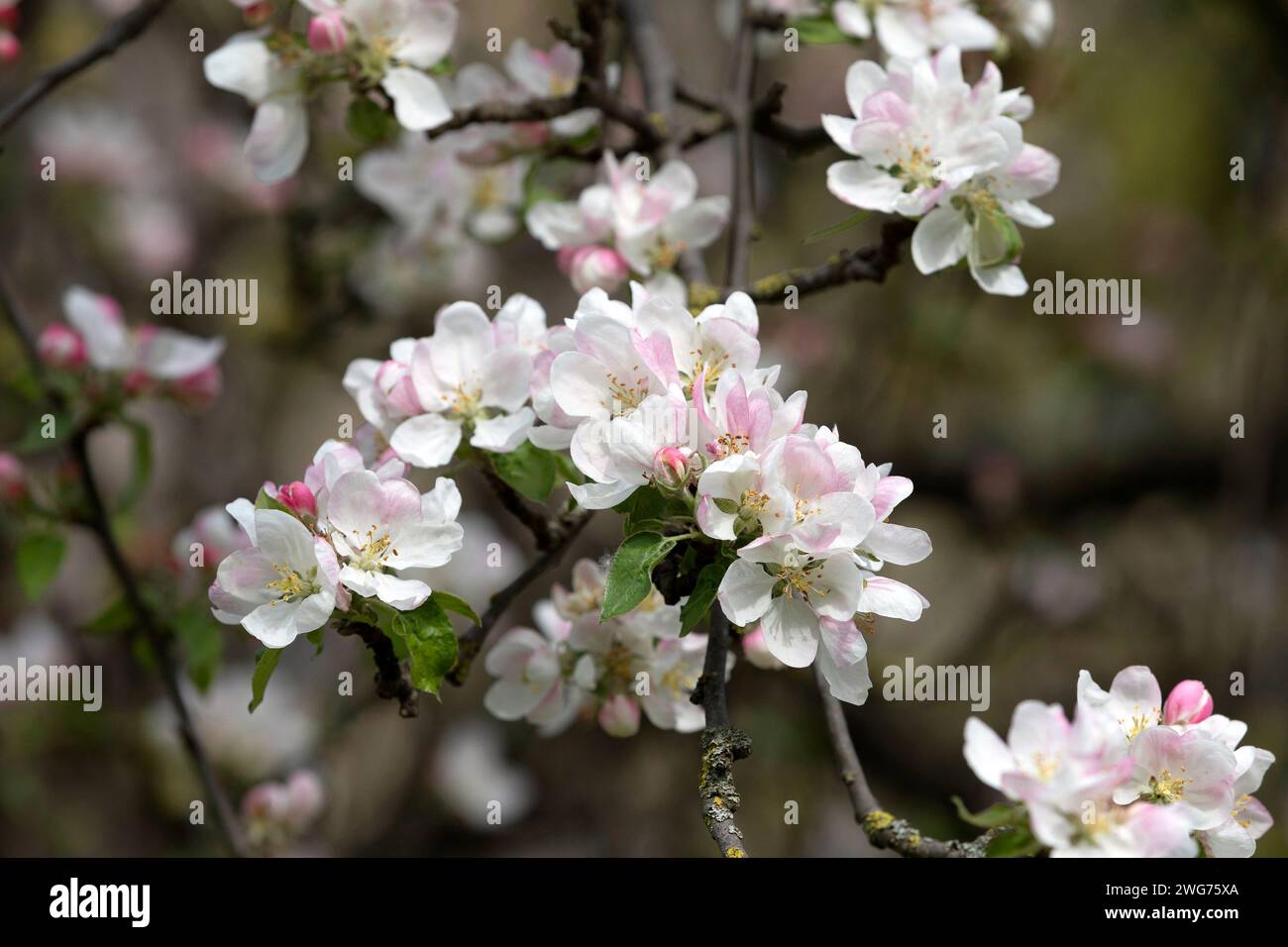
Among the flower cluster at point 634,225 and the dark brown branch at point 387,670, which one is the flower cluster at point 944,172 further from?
the dark brown branch at point 387,670

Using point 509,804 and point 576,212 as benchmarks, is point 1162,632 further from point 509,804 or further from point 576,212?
point 576,212

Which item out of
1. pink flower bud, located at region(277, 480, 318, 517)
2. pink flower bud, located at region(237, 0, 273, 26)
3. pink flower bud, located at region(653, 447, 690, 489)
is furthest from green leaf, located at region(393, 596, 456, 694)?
pink flower bud, located at region(237, 0, 273, 26)

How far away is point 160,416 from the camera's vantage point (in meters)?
3.63

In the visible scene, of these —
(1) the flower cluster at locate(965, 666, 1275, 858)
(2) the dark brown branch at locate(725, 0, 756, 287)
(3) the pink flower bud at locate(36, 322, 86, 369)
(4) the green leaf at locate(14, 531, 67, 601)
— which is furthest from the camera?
(3) the pink flower bud at locate(36, 322, 86, 369)

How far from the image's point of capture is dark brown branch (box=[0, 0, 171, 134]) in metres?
1.57

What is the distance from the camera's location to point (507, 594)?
→ 4.05 ft

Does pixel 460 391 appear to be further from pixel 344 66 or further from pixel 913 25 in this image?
pixel 913 25

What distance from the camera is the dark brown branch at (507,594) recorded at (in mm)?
1197

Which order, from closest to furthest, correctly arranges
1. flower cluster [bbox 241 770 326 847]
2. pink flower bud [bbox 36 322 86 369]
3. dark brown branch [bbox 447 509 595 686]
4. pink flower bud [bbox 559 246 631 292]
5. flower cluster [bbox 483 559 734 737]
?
dark brown branch [bbox 447 509 595 686], flower cluster [bbox 483 559 734 737], pink flower bud [bbox 559 246 631 292], pink flower bud [bbox 36 322 86 369], flower cluster [bbox 241 770 326 847]

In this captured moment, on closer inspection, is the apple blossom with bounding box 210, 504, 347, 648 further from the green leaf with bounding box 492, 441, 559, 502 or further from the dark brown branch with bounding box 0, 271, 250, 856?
the dark brown branch with bounding box 0, 271, 250, 856

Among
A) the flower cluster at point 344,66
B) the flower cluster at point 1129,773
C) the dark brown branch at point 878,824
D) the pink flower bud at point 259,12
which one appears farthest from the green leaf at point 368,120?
the flower cluster at point 1129,773

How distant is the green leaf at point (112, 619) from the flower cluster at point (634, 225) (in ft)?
3.03

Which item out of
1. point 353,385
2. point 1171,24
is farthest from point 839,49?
point 353,385

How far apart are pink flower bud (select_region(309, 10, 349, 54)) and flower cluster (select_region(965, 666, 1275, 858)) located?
1.03 meters
